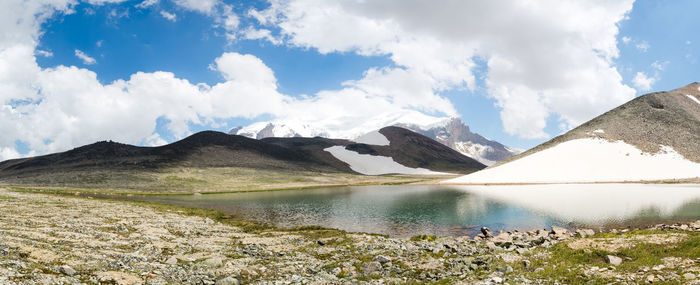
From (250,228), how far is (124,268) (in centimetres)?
2668

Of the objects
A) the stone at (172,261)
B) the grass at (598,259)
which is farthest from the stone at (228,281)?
the grass at (598,259)

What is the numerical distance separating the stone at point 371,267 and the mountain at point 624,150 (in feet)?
459

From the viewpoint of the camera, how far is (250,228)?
4719 cm

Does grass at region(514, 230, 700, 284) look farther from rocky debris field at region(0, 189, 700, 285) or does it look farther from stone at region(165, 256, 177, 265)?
stone at region(165, 256, 177, 265)

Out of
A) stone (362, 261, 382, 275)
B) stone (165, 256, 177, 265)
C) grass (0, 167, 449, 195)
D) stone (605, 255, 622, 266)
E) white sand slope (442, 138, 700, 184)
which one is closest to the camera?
stone (605, 255, 622, 266)

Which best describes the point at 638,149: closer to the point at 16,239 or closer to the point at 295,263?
the point at 295,263

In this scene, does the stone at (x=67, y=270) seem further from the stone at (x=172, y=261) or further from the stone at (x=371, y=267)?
the stone at (x=371, y=267)

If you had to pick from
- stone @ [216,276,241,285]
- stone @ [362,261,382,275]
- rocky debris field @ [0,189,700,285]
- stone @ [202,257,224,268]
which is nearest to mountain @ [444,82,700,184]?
rocky debris field @ [0,189,700,285]

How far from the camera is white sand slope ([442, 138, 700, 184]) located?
130 m

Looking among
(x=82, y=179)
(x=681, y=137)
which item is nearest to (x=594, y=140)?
(x=681, y=137)

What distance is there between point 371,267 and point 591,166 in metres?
156

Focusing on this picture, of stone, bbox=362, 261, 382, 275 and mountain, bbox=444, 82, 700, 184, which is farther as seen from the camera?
mountain, bbox=444, 82, 700, 184

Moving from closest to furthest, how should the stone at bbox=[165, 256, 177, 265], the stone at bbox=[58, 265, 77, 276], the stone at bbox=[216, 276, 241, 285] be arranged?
the stone at bbox=[58, 265, 77, 276]
the stone at bbox=[216, 276, 241, 285]
the stone at bbox=[165, 256, 177, 265]

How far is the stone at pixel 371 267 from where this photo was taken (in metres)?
22.4
